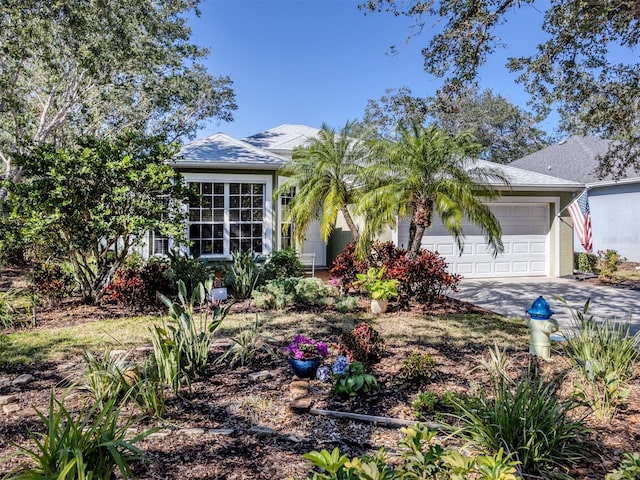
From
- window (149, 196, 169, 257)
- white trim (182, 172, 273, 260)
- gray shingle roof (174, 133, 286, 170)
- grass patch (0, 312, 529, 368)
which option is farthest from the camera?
window (149, 196, 169, 257)

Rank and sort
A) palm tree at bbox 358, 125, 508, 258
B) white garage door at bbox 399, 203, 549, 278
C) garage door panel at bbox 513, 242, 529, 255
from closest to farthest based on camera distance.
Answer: palm tree at bbox 358, 125, 508, 258
white garage door at bbox 399, 203, 549, 278
garage door panel at bbox 513, 242, 529, 255

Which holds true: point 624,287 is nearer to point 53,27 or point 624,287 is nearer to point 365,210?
point 365,210

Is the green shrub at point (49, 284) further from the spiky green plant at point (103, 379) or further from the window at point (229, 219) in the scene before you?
the spiky green plant at point (103, 379)

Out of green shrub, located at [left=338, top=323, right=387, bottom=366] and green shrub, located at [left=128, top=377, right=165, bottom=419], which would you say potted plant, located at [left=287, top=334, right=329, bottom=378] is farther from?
green shrub, located at [left=128, top=377, right=165, bottom=419]

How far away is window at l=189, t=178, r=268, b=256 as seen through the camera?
11.5 meters

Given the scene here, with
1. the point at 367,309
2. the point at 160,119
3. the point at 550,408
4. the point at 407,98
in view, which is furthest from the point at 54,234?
the point at 160,119

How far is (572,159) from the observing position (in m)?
20.7

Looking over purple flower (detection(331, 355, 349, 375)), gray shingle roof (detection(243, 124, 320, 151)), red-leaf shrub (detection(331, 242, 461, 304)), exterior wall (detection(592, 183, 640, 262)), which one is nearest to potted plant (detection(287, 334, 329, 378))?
purple flower (detection(331, 355, 349, 375))

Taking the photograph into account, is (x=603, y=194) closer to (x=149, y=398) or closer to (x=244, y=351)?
(x=244, y=351)

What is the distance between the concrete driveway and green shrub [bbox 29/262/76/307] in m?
8.17

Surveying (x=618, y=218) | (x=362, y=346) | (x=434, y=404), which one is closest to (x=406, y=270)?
(x=362, y=346)

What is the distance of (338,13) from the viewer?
12266 millimetres

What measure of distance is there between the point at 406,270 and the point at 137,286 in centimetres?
486

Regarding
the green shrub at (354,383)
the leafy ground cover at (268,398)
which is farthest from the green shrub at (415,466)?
the green shrub at (354,383)
